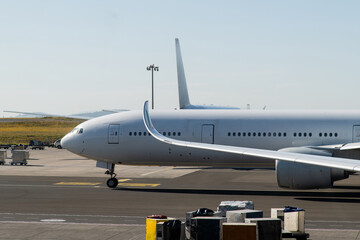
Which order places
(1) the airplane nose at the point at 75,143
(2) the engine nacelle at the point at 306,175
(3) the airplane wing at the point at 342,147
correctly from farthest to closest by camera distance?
(1) the airplane nose at the point at 75,143
(3) the airplane wing at the point at 342,147
(2) the engine nacelle at the point at 306,175

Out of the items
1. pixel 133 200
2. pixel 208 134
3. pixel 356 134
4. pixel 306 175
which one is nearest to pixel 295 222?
pixel 306 175

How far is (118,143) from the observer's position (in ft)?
117

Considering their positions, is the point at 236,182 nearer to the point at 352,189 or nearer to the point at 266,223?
the point at 352,189

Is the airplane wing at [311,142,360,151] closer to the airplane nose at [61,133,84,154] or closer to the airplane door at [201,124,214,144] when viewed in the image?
the airplane door at [201,124,214,144]

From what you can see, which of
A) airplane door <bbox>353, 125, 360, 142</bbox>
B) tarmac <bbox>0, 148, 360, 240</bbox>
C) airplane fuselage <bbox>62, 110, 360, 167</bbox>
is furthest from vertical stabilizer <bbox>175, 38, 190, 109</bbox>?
airplane door <bbox>353, 125, 360, 142</bbox>

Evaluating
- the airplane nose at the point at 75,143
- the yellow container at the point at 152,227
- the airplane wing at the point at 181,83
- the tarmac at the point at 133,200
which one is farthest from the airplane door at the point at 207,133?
the airplane wing at the point at 181,83

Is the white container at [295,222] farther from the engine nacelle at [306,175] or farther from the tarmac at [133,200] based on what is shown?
the engine nacelle at [306,175]

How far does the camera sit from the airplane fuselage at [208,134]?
110ft

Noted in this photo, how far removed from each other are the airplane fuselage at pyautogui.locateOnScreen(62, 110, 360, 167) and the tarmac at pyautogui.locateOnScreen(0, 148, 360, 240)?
5.81 feet

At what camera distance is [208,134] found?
3469 cm

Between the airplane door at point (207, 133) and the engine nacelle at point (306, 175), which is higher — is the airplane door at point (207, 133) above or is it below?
above

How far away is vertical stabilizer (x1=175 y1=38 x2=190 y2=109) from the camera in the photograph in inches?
3147

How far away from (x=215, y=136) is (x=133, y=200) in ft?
24.1

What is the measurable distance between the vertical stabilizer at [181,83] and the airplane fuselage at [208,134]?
41.3 m
